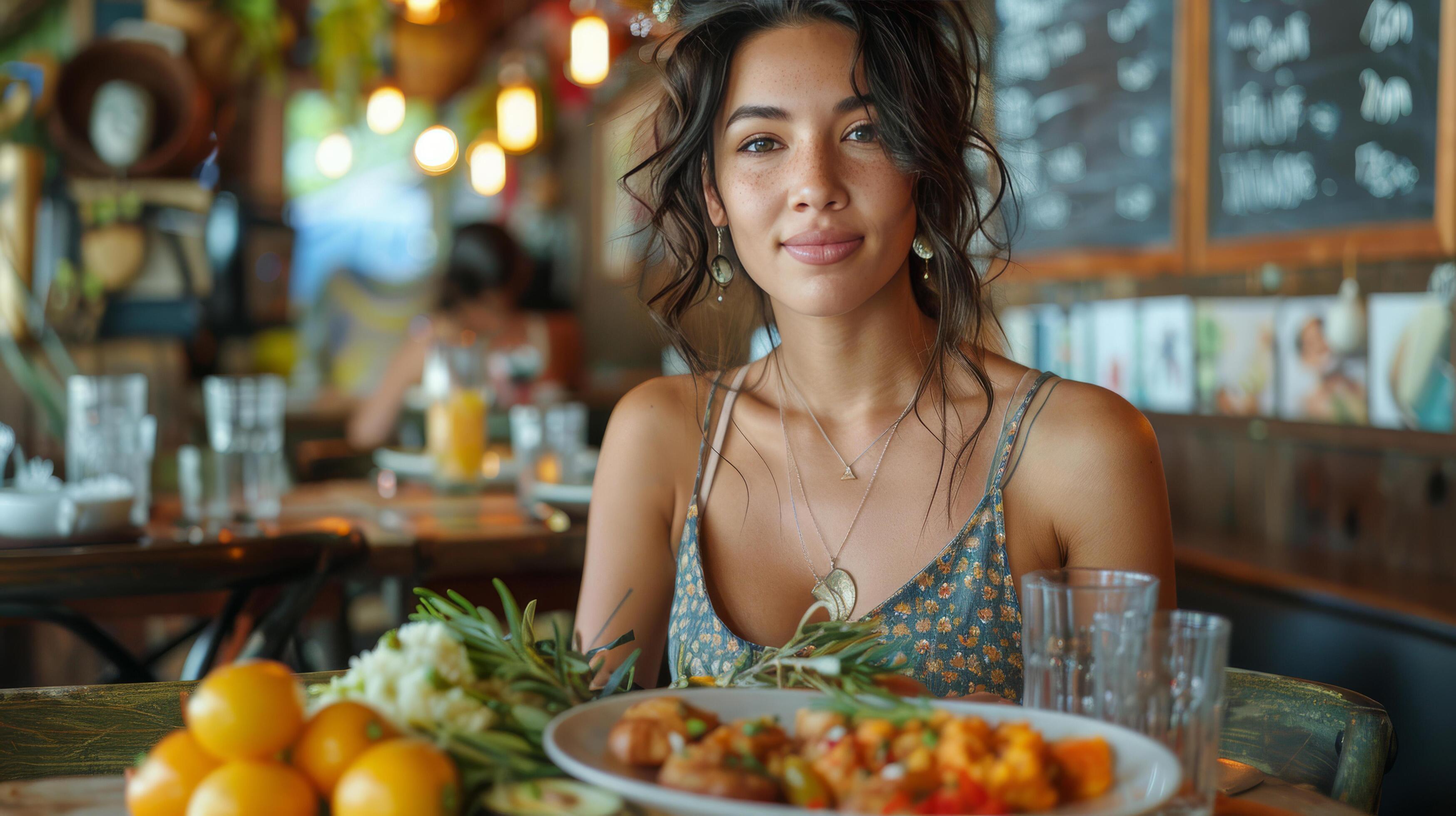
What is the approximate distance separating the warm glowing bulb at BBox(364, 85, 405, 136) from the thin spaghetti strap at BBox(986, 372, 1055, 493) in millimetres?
4499

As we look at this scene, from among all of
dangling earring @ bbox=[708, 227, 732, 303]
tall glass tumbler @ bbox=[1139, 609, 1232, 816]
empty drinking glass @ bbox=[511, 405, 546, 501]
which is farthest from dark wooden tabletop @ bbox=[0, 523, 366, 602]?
tall glass tumbler @ bbox=[1139, 609, 1232, 816]

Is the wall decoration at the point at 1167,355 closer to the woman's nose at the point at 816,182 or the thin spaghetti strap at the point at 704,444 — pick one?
the thin spaghetti strap at the point at 704,444

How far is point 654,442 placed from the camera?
5.31ft

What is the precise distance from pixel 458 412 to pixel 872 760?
7.55 feet

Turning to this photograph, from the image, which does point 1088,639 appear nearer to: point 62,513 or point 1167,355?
point 62,513

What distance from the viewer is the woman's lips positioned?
137 centimetres

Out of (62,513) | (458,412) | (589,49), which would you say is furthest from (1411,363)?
(589,49)

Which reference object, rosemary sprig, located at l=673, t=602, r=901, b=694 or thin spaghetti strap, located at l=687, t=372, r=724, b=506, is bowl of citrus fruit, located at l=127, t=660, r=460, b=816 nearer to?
rosemary sprig, located at l=673, t=602, r=901, b=694

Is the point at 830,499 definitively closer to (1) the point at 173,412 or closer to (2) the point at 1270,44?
(2) the point at 1270,44

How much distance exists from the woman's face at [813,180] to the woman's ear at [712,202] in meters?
0.11

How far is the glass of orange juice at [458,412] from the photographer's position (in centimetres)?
286

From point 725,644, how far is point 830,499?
23 centimetres

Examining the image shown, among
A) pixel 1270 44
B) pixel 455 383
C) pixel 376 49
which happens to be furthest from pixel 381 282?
pixel 1270 44

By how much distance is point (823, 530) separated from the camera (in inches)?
59.2
